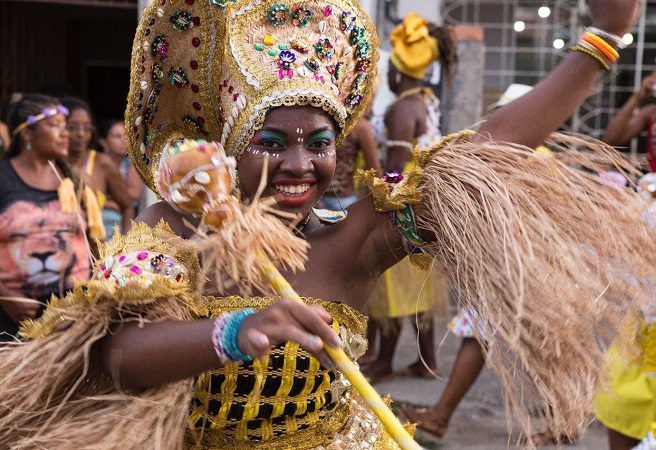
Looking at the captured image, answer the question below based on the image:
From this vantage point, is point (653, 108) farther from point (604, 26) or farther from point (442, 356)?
point (604, 26)

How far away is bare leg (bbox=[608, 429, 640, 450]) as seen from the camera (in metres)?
4.16

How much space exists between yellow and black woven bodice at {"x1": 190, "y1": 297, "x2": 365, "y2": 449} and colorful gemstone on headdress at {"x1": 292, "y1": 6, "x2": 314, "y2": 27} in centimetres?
69

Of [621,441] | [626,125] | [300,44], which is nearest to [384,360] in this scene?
[626,125]

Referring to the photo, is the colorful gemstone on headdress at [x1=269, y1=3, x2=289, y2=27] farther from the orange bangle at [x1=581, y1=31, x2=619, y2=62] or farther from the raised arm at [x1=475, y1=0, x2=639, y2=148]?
the orange bangle at [x1=581, y1=31, x2=619, y2=62]

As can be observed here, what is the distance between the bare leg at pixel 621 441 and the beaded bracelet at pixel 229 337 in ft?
9.20

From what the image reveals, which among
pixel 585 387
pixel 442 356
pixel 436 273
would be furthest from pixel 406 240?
pixel 442 356

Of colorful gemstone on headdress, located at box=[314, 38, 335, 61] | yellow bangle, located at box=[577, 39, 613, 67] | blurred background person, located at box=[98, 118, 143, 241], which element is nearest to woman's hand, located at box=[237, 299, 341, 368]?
colorful gemstone on headdress, located at box=[314, 38, 335, 61]

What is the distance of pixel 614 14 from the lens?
7.02 ft

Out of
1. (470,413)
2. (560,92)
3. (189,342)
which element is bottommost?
(470,413)

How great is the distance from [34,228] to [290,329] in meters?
3.34

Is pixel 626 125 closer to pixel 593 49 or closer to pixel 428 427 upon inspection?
pixel 428 427

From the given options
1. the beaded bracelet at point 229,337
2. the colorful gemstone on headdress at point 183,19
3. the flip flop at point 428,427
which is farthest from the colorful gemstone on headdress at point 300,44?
the flip flop at point 428,427

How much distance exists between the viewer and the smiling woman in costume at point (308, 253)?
2057mm

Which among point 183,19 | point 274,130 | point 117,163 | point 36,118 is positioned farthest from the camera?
point 117,163
